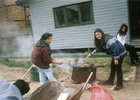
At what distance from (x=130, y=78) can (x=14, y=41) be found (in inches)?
502

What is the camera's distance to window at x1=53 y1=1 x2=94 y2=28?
900cm

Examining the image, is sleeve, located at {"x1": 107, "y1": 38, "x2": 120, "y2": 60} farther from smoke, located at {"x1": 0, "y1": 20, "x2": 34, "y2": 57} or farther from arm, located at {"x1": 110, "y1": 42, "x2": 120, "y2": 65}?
smoke, located at {"x1": 0, "y1": 20, "x2": 34, "y2": 57}

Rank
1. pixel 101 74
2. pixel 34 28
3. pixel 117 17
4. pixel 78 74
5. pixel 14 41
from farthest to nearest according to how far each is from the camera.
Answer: pixel 14 41
pixel 34 28
pixel 117 17
pixel 101 74
pixel 78 74

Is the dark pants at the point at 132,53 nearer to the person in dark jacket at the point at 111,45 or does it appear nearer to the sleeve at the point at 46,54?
the person in dark jacket at the point at 111,45

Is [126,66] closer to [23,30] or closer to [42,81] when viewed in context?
[42,81]

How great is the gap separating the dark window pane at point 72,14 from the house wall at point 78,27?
335 mm

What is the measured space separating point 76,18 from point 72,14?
379mm

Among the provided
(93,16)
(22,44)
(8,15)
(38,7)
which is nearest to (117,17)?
(93,16)

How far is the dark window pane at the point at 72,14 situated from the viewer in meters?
9.33

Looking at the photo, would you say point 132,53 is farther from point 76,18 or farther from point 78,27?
point 76,18

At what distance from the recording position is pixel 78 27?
9.45 metres

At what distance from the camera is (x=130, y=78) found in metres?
5.08

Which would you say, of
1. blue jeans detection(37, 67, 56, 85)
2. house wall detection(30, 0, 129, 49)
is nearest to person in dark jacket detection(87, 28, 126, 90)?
blue jeans detection(37, 67, 56, 85)

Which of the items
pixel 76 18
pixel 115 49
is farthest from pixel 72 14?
pixel 115 49
